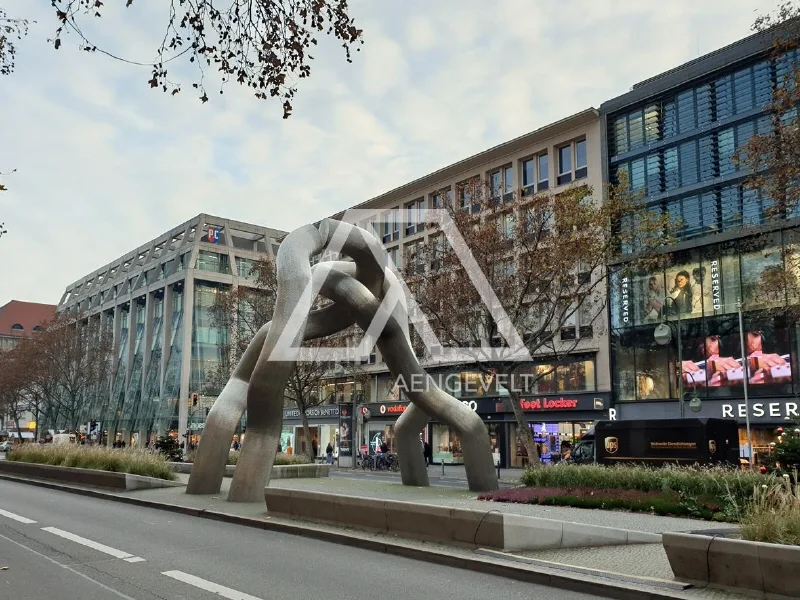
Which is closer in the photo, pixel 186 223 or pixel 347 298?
pixel 347 298

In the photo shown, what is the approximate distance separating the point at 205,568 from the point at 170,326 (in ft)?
247

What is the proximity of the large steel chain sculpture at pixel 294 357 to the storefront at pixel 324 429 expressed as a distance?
3552 centimetres

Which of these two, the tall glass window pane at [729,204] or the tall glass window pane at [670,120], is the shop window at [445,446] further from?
the tall glass window pane at [670,120]

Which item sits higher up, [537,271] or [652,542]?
[537,271]

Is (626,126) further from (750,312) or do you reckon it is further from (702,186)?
(750,312)

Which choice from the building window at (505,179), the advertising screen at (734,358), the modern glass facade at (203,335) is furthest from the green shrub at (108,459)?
the modern glass facade at (203,335)

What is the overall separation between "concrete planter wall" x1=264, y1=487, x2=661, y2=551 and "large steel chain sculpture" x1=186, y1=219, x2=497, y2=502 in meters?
4.60

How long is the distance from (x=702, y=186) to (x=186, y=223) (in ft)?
198

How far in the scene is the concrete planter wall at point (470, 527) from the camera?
10180mm

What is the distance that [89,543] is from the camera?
1148 centimetres

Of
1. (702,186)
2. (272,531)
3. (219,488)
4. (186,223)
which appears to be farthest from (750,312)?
(186,223)

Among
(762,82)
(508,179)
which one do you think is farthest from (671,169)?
(508,179)

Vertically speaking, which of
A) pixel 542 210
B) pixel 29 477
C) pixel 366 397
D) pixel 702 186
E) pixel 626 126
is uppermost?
pixel 626 126

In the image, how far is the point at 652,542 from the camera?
1102cm
